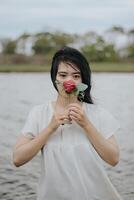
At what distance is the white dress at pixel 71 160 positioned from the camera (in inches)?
103

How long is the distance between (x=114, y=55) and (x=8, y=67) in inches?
933

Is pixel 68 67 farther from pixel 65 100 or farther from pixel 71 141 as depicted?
pixel 71 141

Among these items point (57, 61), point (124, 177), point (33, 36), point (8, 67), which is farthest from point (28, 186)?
point (33, 36)

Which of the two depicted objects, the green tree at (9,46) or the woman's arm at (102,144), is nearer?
the woman's arm at (102,144)

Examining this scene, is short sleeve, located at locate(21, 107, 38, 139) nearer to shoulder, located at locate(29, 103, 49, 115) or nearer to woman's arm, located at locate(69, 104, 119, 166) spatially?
shoulder, located at locate(29, 103, 49, 115)

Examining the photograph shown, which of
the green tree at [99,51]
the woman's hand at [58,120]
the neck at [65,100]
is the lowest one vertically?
the green tree at [99,51]

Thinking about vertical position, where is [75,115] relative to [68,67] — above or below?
below

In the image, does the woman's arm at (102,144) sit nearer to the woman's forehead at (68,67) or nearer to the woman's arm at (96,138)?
the woman's arm at (96,138)

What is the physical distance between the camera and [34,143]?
2596 millimetres

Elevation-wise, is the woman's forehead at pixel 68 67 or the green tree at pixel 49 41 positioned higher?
the woman's forehead at pixel 68 67

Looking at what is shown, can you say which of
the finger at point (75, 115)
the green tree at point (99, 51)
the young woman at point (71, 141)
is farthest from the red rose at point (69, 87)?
the green tree at point (99, 51)

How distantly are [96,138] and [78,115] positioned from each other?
0.13 m

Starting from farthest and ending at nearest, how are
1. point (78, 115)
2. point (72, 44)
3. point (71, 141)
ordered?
point (72, 44), point (71, 141), point (78, 115)

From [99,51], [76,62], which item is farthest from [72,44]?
[76,62]
